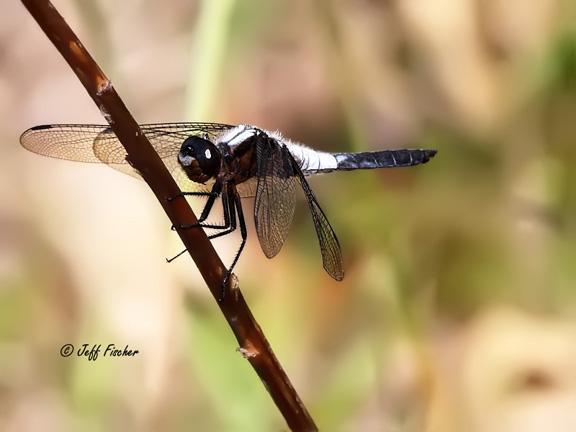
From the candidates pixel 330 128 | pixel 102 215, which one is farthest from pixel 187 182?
pixel 330 128

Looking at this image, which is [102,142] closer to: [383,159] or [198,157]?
[198,157]

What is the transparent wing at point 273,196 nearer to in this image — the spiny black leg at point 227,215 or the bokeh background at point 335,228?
the spiny black leg at point 227,215

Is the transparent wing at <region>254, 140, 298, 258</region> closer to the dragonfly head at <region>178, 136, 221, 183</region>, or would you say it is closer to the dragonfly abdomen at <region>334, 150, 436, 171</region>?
the dragonfly head at <region>178, 136, 221, 183</region>

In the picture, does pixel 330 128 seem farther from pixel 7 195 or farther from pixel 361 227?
pixel 7 195

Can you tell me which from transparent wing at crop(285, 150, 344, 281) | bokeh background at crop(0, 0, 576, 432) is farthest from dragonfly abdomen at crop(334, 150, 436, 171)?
transparent wing at crop(285, 150, 344, 281)

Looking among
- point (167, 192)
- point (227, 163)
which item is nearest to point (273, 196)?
point (227, 163)

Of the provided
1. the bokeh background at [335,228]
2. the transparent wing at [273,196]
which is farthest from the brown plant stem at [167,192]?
the bokeh background at [335,228]
